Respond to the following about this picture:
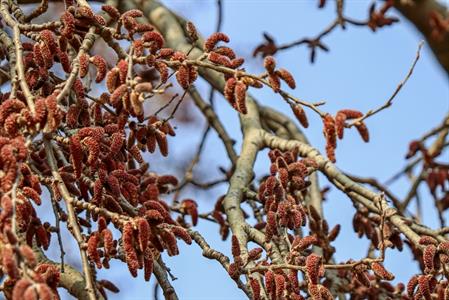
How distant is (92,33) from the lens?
2.11 metres

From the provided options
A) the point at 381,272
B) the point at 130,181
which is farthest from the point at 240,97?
the point at 381,272

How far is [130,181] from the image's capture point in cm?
209

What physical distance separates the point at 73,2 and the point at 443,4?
468 centimetres

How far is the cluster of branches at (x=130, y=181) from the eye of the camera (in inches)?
65.8

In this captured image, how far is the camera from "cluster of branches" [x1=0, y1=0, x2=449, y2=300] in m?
1.67

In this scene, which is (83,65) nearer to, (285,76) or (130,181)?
(130,181)

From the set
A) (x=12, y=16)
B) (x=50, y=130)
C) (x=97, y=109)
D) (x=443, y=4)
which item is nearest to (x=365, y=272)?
(x=97, y=109)

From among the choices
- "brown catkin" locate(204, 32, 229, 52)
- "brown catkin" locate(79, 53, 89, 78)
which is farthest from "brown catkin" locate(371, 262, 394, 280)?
"brown catkin" locate(79, 53, 89, 78)

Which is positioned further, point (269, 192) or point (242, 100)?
point (269, 192)

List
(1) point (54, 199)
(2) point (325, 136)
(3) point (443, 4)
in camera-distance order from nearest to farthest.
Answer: (1) point (54, 199) < (2) point (325, 136) < (3) point (443, 4)

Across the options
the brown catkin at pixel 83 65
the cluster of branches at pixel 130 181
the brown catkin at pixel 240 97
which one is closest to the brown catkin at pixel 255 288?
the cluster of branches at pixel 130 181

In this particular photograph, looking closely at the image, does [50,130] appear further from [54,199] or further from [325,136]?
[325,136]

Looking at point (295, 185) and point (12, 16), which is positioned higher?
point (12, 16)

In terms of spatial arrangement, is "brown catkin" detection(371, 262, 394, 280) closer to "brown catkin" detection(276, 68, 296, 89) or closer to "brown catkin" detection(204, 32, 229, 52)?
"brown catkin" detection(276, 68, 296, 89)
